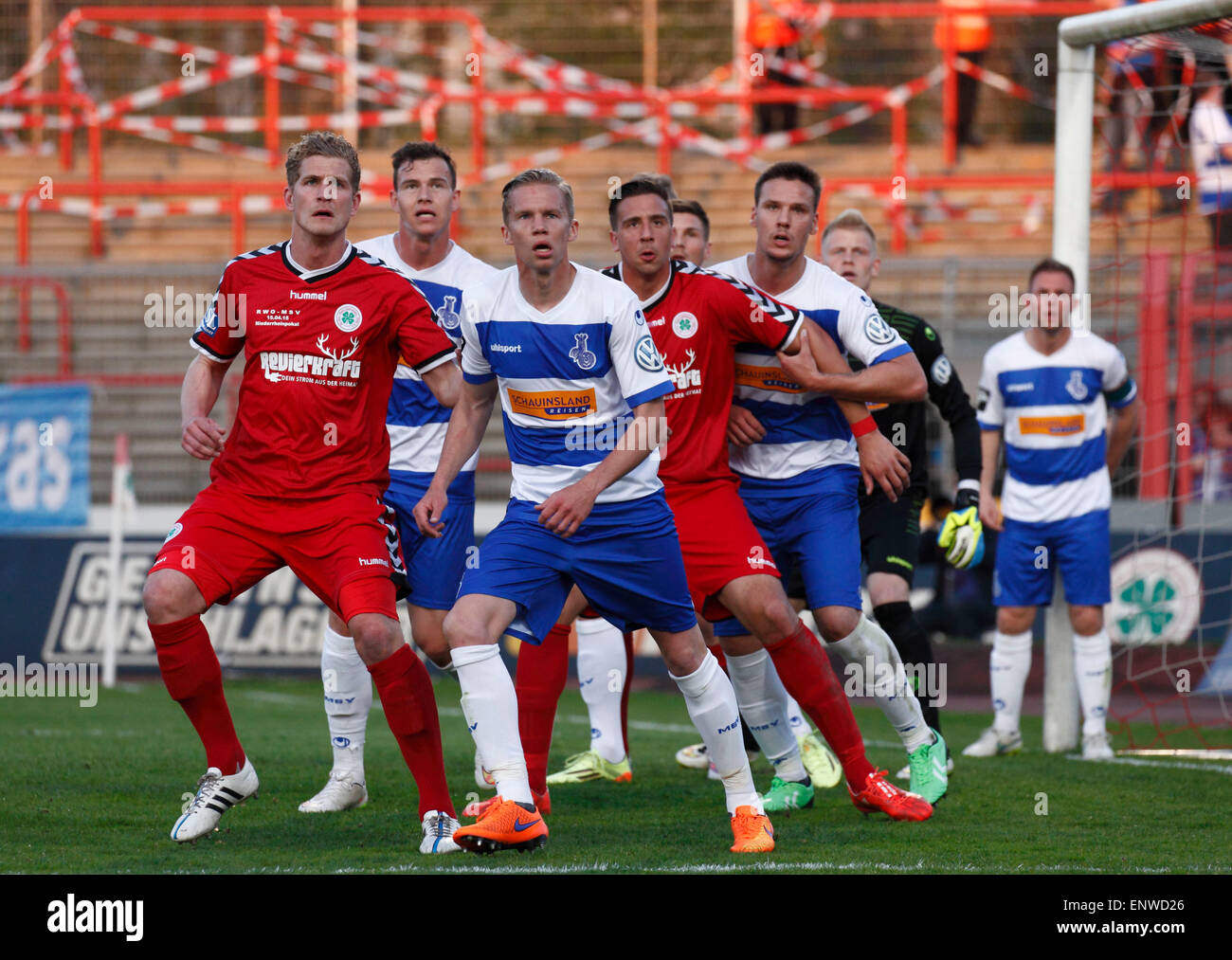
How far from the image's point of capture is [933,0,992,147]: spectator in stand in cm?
1681

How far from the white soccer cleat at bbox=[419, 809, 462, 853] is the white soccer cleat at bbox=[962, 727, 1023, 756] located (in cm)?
414

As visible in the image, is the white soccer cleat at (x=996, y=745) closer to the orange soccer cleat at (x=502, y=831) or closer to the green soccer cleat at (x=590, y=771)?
the green soccer cleat at (x=590, y=771)

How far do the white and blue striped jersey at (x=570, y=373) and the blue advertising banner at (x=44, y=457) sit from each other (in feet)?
27.0

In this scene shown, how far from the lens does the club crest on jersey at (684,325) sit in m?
5.95

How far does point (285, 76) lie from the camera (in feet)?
62.2

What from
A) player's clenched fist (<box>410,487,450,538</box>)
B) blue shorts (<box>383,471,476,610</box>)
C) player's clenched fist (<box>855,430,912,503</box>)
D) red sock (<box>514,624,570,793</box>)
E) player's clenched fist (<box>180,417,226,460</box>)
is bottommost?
red sock (<box>514,624,570,793</box>)

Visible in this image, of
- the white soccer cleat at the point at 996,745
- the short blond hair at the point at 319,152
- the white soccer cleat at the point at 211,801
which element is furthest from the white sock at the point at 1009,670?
the short blond hair at the point at 319,152

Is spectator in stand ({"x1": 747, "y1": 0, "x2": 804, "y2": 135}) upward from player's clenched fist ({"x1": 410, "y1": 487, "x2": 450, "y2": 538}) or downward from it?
upward

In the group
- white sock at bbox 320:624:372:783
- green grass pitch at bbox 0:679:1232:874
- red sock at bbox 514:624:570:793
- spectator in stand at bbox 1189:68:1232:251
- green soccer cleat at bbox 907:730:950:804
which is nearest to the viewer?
green grass pitch at bbox 0:679:1232:874

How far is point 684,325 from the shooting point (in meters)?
5.95

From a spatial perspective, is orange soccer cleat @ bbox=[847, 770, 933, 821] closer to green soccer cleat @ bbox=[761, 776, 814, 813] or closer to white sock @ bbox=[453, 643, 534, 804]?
green soccer cleat @ bbox=[761, 776, 814, 813]

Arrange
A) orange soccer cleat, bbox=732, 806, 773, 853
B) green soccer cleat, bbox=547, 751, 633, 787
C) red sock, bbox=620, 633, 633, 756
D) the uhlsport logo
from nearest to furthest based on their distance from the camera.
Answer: orange soccer cleat, bbox=732, 806, 773, 853 → green soccer cleat, bbox=547, 751, 633, 787 → red sock, bbox=620, 633, 633, 756 → the uhlsport logo

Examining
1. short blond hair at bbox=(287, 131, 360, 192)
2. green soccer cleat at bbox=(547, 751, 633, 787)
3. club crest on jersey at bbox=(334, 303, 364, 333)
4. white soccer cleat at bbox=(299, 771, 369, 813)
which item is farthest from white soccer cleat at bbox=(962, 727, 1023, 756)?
short blond hair at bbox=(287, 131, 360, 192)
